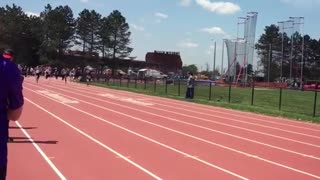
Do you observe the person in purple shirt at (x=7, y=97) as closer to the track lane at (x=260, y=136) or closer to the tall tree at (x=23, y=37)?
the track lane at (x=260, y=136)

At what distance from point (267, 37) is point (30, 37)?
48795 millimetres

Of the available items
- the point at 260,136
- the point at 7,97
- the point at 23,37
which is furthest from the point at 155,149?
the point at 23,37

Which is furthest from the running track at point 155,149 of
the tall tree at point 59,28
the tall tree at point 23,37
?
the tall tree at point 23,37

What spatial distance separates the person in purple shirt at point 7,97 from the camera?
13.8 ft

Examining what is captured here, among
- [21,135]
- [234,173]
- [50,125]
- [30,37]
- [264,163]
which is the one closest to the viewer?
[234,173]

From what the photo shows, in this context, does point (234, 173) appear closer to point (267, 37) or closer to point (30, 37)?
point (30, 37)

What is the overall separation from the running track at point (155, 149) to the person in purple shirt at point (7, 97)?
11.5 feet

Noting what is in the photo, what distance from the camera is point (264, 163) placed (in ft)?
31.7

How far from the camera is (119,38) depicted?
102812 millimetres

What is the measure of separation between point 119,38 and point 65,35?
32.0 ft

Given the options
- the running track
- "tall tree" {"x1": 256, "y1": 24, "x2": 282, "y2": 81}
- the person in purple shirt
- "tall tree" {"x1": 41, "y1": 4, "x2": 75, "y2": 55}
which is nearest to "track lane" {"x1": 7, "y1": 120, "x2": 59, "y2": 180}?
the running track

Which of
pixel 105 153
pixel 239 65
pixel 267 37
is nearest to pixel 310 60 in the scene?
pixel 267 37

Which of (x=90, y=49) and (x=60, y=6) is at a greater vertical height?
(x=60, y=6)

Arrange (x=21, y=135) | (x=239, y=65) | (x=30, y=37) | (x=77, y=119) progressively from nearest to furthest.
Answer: (x=21, y=135) → (x=77, y=119) → (x=239, y=65) → (x=30, y=37)
